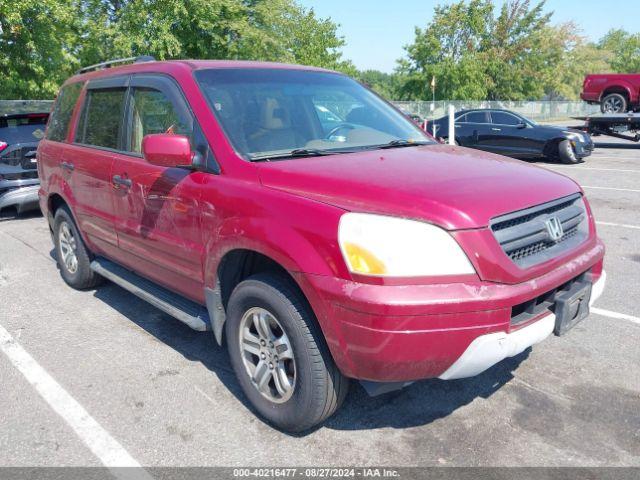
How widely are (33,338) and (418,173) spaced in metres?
3.17

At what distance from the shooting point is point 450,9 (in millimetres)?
45250

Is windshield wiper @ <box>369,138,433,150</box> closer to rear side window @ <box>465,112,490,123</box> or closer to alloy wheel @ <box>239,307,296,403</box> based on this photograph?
alloy wheel @ <box>239,307,296,403</box>

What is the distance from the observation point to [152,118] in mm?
3912

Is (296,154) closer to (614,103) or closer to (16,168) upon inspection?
(16,168)

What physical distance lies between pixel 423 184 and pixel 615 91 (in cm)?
2005

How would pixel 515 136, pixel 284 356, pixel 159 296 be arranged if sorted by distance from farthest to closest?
1. pixel 515 136
2. pixel 159 296
3. pixel 284 356

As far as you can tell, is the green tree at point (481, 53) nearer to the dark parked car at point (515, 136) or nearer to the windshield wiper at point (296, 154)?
the dark parked car at point (515, 136)

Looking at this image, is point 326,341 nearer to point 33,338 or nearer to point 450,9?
point 33,338

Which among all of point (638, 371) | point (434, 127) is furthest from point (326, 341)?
point (434, 127)

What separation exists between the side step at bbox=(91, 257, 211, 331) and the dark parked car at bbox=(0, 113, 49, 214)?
433 cm

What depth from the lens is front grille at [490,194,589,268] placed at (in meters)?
2.65

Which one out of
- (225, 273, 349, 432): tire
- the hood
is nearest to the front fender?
the hood

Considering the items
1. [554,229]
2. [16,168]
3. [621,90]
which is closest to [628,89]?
[621,90]

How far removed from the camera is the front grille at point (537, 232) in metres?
2.65
